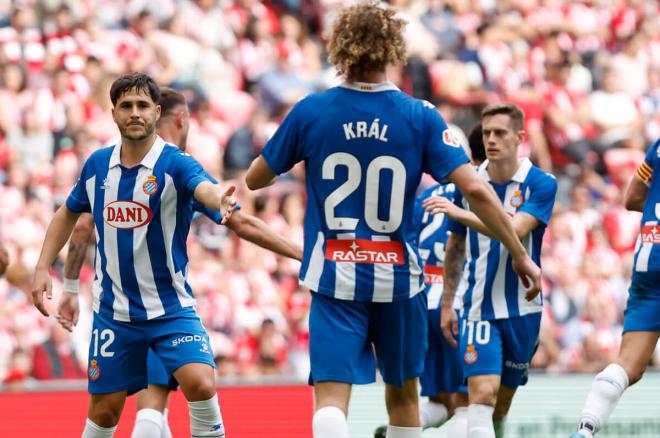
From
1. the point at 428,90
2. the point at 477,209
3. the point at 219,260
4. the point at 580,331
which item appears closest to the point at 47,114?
the point at 219,260

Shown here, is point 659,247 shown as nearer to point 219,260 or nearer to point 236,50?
point 219,260

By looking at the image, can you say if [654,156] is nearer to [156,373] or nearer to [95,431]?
[156,373]

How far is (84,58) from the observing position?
615 inches

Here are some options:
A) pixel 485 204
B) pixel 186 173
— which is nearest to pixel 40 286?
pixel 186 173

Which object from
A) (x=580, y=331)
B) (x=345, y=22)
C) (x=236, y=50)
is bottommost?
(x=580, y=331)

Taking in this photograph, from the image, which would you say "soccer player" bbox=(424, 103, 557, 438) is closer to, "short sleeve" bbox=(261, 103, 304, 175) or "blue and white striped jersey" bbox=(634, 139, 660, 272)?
"blue and white striped jersey" bbox=(634, 139, 660, 272)

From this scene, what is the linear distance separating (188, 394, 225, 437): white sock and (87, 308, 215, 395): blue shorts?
0.67 ft

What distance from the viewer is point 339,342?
6.13 m

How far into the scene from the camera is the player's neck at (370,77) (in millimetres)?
6238

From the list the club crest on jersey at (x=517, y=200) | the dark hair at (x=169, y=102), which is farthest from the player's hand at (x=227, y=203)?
the club crest on jersey at (x=517, y=200)

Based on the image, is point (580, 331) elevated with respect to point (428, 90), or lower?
lower

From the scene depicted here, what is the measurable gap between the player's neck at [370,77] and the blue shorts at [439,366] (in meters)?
3.06

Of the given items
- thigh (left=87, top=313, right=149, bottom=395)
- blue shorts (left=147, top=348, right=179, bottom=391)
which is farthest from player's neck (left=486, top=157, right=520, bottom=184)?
thigh (left=87, top=313, right=149, bottom=395)

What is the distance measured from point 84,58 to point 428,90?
187 inches
